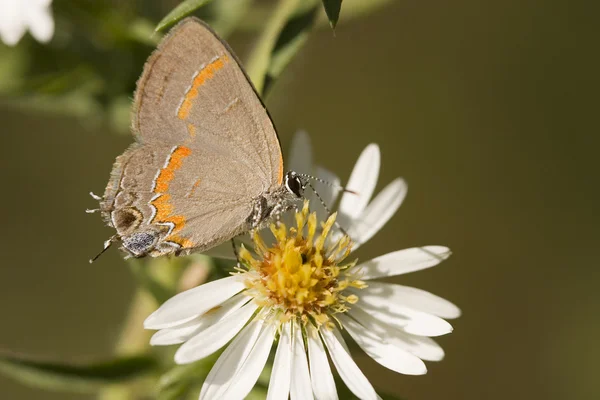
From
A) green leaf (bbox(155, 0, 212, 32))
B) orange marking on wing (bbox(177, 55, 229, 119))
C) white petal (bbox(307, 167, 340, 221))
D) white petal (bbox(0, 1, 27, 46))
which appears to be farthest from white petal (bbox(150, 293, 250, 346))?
white petal (bbox(0, 1, 27, 46))

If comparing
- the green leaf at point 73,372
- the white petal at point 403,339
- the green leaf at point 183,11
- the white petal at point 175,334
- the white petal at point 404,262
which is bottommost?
the green leaf at point 73,372

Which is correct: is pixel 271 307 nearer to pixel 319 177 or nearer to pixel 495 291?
pixel 319 177

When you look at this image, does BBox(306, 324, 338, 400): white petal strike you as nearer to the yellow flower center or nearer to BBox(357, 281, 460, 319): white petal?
the yellow flower center

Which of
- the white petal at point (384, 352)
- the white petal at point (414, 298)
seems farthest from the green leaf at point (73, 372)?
the white petal at point (414, 298)

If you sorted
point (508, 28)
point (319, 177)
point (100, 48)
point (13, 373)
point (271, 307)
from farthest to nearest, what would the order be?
1. point (508, 28)
2. point (100, 48)
3. point (319, 177)
4. point (271, 307)
5. point (13, 373)

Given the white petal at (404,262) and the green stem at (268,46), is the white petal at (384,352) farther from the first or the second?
the green stem at (268,46)

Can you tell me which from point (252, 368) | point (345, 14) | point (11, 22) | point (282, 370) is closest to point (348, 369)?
point (282, 370)

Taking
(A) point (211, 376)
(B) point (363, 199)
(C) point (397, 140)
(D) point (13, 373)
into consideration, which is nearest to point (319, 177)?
(B) point (363, 199)
